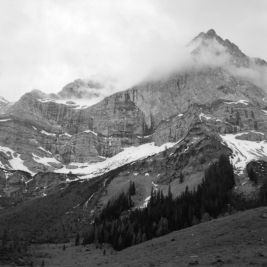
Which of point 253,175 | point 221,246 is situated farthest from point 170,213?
point 221,246

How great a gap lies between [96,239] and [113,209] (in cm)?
5698

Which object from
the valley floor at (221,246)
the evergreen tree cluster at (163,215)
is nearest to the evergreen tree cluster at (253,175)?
the evergreen tree cluster at (163,215)

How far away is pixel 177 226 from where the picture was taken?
121 meters

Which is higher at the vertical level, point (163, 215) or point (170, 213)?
point (170, 213)

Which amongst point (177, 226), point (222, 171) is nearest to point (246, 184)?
point (222, 171)

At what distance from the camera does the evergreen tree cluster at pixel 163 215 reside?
11625cm

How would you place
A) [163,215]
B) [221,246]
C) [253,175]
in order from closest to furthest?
[221,246] < [163,215] < [253,175]

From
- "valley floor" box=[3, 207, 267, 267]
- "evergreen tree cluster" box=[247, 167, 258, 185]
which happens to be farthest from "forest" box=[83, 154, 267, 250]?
"valley floor" box=[3, 207, 267, 267]

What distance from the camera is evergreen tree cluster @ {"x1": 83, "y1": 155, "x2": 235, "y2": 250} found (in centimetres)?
11625

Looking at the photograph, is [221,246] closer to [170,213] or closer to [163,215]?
[170,213]

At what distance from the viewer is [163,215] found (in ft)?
462

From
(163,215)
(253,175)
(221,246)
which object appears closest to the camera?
(221,246)

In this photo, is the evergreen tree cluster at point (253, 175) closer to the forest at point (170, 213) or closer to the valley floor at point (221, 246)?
the forest at point (170, 213)

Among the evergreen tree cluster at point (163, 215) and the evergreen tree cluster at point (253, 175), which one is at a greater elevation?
the evergreen tree cluster at point (253, 175)
